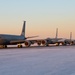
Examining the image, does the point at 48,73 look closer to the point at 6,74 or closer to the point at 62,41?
the point at 6,74

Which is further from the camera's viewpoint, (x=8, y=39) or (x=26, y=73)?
(x=8, y=39)

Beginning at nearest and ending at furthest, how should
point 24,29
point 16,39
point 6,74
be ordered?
point 6,74 → point 16,39 → point 24,29

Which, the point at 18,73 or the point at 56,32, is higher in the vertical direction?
the point at 56,32

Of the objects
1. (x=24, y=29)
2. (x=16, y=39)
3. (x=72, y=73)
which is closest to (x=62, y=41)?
(x=24, y=29)

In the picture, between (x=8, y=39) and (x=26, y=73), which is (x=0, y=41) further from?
(x=26, y=73)

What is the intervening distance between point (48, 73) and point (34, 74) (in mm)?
691

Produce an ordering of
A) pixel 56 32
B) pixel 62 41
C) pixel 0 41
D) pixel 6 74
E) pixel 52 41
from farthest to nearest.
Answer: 1. pixel 56 32
2. pixel 62 41
3. pixel 52 41
4. pixel 0 41
5. pixel 6 74

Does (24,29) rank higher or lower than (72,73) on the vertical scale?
higher

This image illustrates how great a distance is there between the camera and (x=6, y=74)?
406 inches

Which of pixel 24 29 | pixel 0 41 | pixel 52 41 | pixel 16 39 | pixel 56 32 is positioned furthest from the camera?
pixel 56 32

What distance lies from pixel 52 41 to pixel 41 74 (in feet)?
185

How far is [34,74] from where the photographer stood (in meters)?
10.5

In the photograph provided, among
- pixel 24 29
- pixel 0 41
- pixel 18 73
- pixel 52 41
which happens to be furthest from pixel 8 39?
pixel 18 73

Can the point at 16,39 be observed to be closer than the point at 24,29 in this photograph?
Yes
